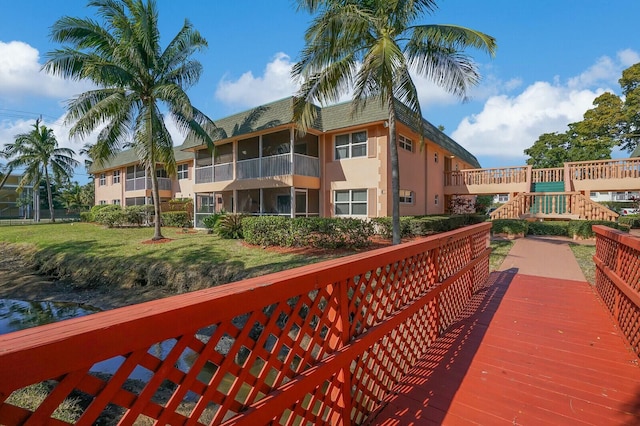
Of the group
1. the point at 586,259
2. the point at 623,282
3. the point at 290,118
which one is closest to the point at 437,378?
the point at 623,282

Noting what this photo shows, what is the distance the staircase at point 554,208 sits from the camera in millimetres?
16578

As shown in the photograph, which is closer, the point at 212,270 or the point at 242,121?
the point at 212,270

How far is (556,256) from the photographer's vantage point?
1110 centimetres

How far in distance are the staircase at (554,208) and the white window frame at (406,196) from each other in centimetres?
532

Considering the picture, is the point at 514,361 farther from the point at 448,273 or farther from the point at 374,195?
the point at 374,195

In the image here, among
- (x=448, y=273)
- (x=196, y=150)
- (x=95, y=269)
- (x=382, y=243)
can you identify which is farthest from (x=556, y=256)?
(x=196, y=150)

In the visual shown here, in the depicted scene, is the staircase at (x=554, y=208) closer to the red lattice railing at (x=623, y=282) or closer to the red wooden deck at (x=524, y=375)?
the red lattice railing at (x=623, y=282)

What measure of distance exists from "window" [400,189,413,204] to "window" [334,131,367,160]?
3116 mm

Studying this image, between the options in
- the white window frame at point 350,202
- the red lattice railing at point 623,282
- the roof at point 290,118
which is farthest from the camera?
the white window frame at point 350,202

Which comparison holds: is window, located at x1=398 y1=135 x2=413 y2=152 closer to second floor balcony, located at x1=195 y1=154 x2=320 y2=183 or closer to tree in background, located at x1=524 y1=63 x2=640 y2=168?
second floor balcony, located at x1=195 y1=154 x2=320 y2=183

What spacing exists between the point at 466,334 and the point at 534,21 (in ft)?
35.8

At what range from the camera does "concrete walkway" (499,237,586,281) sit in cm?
857

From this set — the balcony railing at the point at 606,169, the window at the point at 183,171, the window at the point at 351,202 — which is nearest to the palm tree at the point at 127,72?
the window at the point at 351,202

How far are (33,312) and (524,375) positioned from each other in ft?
36.5
